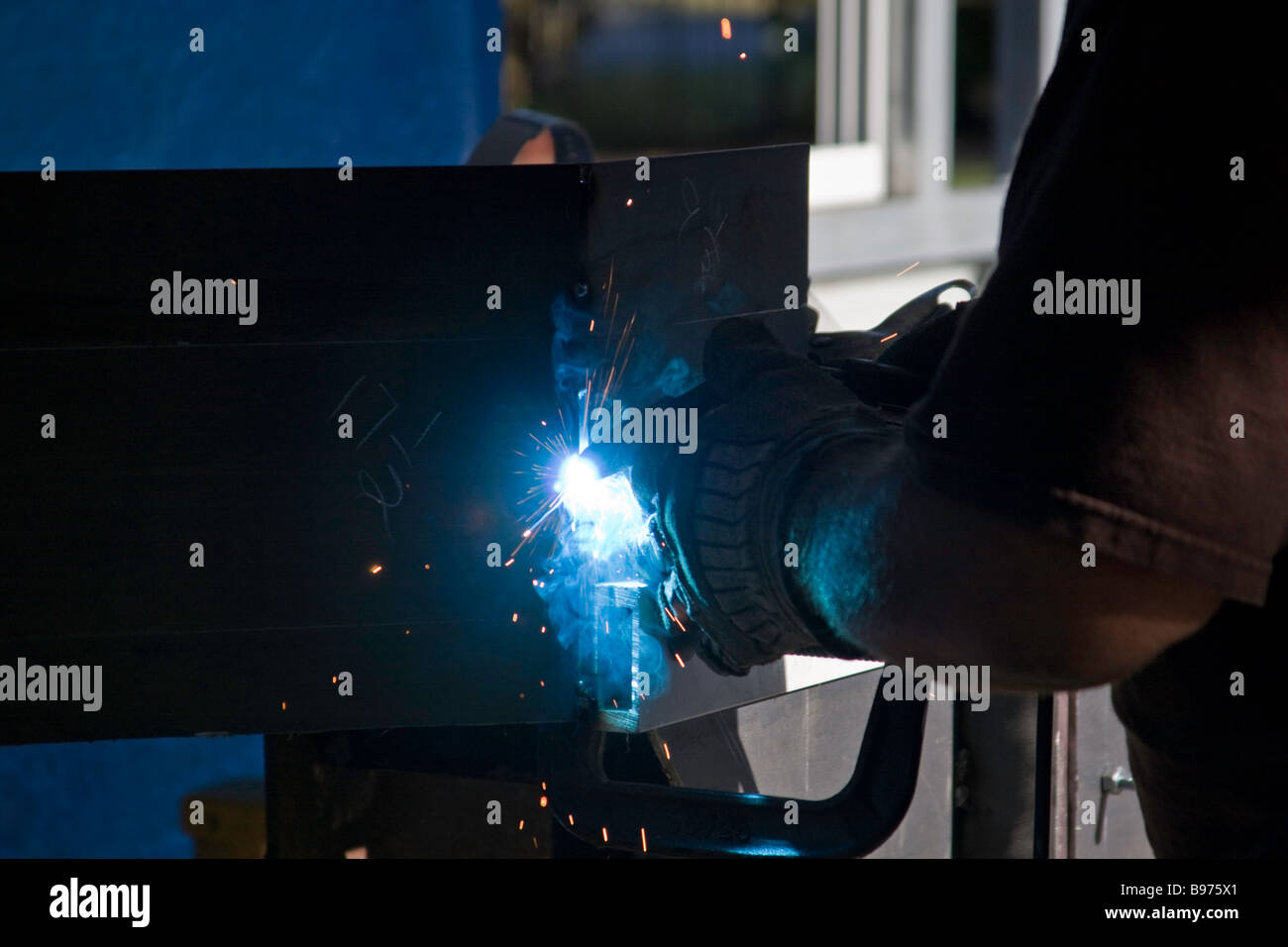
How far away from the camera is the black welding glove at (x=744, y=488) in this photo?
1.00 metres

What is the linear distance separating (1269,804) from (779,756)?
524 millimetres

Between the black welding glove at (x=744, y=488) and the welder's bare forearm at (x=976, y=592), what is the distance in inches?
2.8

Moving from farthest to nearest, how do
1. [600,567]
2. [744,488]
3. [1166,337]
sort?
[600,567]
[744,488]
[1166,337]

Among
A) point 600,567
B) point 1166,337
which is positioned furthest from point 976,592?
point 600,567

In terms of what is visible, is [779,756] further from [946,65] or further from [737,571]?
[946,65]

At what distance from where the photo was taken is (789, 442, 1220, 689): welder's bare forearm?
0.77 meters

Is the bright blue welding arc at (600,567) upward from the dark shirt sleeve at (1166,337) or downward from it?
downward

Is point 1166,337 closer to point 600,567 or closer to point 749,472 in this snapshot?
point 749,472

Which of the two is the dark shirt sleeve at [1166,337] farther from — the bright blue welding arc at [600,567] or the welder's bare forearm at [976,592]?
the bright blue welding arc at [600,567]

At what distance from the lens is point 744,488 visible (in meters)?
1.03

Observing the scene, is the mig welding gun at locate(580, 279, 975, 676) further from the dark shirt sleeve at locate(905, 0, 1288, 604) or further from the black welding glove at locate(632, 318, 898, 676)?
the dark shirt sleeve at locate(905, 0, 1288, 604)

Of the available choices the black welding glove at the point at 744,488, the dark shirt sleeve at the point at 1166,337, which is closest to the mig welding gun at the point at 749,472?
the black welding glove at the point at 744,488

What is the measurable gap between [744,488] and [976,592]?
10.0 inches

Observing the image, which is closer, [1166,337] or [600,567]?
[1166,337]
